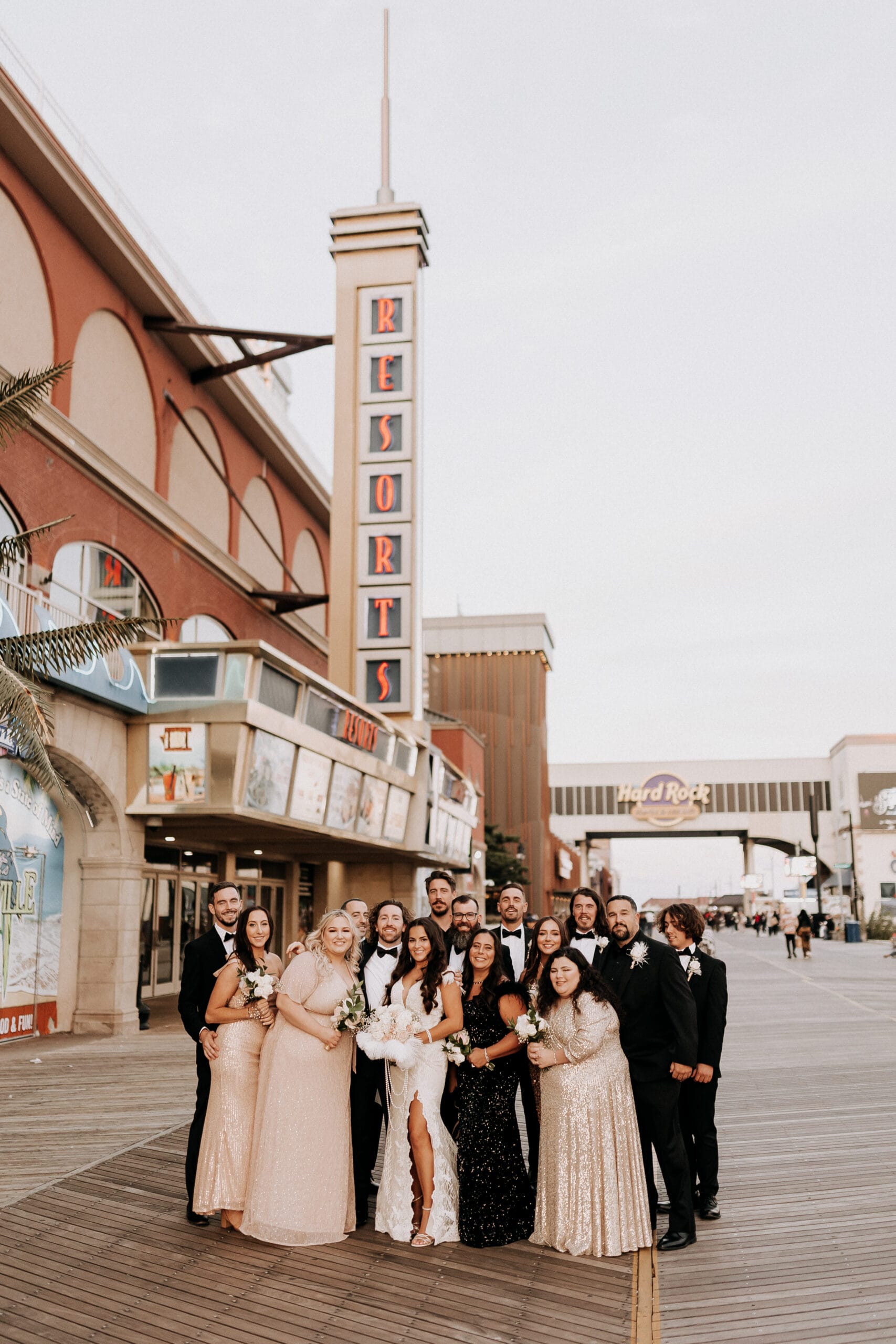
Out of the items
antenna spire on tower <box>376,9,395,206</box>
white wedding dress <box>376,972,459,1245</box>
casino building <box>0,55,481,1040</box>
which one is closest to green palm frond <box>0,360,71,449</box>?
casino building <box>0,55,481,1040</box>

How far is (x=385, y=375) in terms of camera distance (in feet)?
79.6

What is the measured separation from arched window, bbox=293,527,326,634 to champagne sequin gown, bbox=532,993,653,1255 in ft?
84.4

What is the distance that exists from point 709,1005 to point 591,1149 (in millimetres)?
1386

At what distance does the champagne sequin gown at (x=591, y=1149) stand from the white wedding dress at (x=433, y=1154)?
0.52 m

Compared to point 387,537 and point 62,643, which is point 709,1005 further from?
point 387,537

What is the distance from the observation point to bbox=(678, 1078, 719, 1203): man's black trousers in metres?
7.04

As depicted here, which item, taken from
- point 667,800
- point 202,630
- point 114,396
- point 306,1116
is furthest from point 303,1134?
point 667,800

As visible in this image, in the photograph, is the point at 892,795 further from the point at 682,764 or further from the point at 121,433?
the point at 121,433

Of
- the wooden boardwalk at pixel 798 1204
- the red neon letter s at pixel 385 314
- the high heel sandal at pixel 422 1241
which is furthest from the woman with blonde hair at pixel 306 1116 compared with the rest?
the red neon letter s at pixel 385 314

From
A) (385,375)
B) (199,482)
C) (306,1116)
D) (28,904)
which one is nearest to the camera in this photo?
(306,1116)

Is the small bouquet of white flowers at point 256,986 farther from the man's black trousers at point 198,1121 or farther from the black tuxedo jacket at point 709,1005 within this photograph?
the black tuxedo jacket at point 709,1005

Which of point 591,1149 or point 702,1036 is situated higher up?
point 702,1036

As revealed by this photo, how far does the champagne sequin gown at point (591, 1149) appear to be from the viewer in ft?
19.9

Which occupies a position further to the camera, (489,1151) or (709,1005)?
(709,1005)
